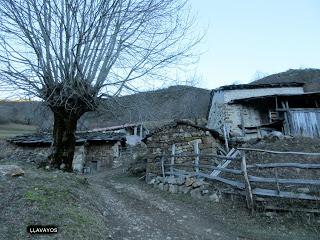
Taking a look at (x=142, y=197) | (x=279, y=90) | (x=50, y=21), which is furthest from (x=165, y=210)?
(x=279, y=90)

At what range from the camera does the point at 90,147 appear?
22828 mm

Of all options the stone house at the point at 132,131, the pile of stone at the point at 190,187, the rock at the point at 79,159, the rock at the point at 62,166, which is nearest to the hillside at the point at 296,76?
the stone house at the point at 132,131

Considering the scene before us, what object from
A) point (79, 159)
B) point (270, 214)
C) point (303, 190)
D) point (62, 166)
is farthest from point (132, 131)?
point (270, 214)

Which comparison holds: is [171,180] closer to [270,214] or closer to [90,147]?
[270,214]

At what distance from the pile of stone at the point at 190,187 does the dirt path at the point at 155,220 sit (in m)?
0.77

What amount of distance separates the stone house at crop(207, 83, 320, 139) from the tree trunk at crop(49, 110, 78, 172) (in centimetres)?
1046

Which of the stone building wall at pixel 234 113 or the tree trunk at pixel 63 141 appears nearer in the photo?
the tree trunk at pixel 63 141

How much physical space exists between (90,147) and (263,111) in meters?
12.0

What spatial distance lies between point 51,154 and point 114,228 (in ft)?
15.3

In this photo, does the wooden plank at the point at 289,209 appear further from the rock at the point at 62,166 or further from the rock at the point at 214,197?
the rock at the point at 62,166

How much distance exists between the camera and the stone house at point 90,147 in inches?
838

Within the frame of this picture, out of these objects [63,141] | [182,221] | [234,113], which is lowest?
[182,221]

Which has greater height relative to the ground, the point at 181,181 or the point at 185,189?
the point at 181,181

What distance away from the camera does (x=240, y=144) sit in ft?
55.8
